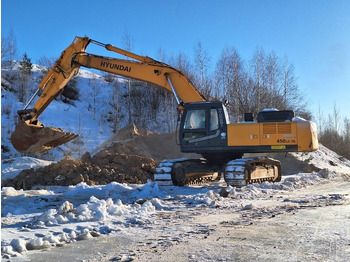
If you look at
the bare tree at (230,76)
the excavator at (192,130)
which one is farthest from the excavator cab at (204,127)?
the bare tree at (230,76)

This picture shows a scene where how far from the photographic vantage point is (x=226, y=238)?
5145 mm

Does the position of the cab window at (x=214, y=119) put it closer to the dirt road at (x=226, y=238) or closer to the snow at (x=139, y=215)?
the snow at (x=139, y=215)

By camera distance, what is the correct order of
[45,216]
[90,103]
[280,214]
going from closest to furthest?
[45,216] < [280,214] < [90,103]

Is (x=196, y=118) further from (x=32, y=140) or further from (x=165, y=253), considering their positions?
(x=165, y=253)

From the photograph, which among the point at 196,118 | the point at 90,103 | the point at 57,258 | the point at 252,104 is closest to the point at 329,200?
the point at 196,118

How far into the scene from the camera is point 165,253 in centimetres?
443

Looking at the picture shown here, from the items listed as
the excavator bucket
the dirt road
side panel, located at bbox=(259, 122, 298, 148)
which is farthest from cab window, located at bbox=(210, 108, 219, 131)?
the dirt road

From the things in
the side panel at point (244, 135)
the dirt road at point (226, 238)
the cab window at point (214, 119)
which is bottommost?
the dirt road at point (226, 238)

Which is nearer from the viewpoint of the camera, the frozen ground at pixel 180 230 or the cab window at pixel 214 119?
the frozen ground at pixel 180 230

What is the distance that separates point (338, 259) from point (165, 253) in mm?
1886

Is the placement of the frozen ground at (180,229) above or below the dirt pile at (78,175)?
below

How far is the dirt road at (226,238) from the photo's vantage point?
429 cm

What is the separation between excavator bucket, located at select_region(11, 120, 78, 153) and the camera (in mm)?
11820

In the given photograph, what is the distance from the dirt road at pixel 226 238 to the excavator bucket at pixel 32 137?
608 centimetres
